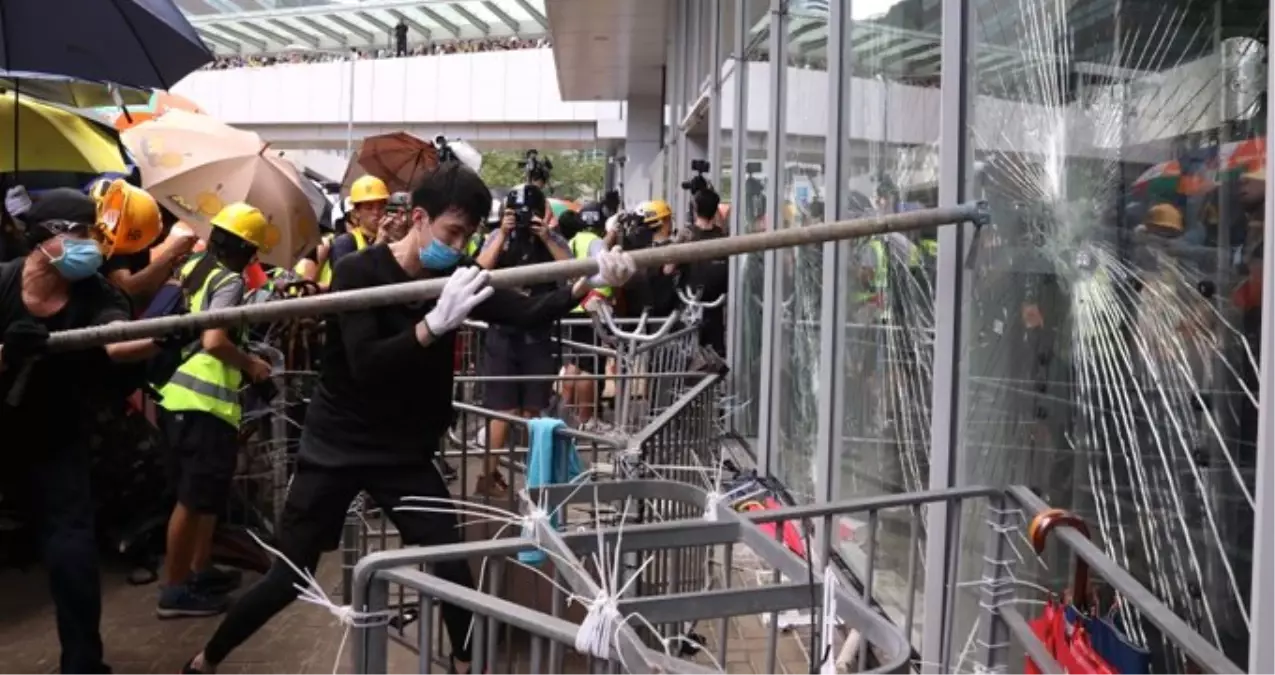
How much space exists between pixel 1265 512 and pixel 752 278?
16.9 ft

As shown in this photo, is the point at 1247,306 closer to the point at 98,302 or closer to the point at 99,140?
the point at 98,302

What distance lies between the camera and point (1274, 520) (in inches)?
71.4

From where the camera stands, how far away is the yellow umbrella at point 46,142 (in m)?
5.19

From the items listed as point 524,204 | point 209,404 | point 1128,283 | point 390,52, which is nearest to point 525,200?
point 524,204

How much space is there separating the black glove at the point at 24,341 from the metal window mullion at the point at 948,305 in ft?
8.35

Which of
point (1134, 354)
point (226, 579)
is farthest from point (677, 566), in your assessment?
point (226, 579)

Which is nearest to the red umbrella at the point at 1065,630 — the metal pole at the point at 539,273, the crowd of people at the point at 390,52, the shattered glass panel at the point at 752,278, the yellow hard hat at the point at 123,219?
the metal pole at the point at 539,273

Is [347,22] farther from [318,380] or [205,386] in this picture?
[318,380]

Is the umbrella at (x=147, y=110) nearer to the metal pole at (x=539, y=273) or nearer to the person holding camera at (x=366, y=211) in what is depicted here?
the person holding camera at (x=366, y=211)

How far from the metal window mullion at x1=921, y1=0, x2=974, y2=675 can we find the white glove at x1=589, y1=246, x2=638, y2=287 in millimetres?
965

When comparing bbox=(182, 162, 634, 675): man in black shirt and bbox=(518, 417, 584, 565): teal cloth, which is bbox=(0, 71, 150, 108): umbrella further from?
bbox=(518, 417, 584, 565): teal cloth

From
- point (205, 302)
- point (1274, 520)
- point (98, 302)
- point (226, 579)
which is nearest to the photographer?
point (1274, 520)

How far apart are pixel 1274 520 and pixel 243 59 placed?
1566 inches

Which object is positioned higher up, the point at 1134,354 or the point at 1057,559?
the point at 1134,354
